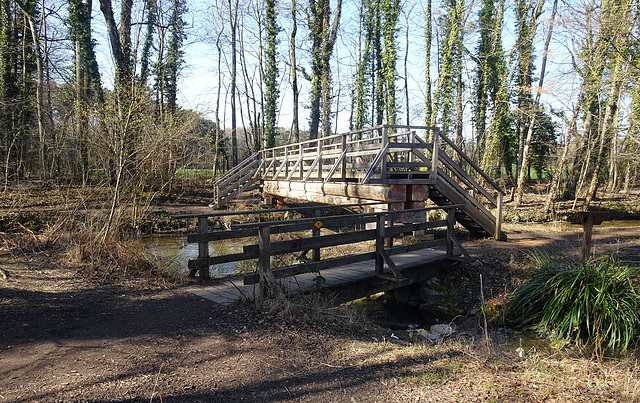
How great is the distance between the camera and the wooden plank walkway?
563 centimetres

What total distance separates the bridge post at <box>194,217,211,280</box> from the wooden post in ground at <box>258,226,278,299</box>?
1155 mm

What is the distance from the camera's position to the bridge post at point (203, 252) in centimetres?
605

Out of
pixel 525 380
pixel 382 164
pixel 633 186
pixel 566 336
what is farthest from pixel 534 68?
pixel 525 380

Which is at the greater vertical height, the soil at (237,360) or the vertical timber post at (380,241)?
the vertical timber post at (380,241)

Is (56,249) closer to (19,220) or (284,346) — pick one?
(19,220)

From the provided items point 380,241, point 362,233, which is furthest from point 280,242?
point 380,241

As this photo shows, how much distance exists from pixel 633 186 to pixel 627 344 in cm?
2752

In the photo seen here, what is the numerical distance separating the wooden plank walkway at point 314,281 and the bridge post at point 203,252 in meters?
0.22

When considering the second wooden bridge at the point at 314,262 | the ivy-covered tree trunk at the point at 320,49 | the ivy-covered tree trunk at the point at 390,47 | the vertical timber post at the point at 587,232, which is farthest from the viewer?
the ivy-covered tree trunk at the point at 390,47

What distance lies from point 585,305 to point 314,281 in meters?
4.06

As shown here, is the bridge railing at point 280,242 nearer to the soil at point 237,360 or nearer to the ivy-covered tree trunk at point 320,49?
the soil at point 237,360

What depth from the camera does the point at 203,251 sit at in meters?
6.21

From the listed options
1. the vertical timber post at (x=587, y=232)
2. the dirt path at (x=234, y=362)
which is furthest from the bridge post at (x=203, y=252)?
the vertical timber post at (x=587, y=232)

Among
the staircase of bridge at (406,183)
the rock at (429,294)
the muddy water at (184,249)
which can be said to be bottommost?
the rock at (429,294)
